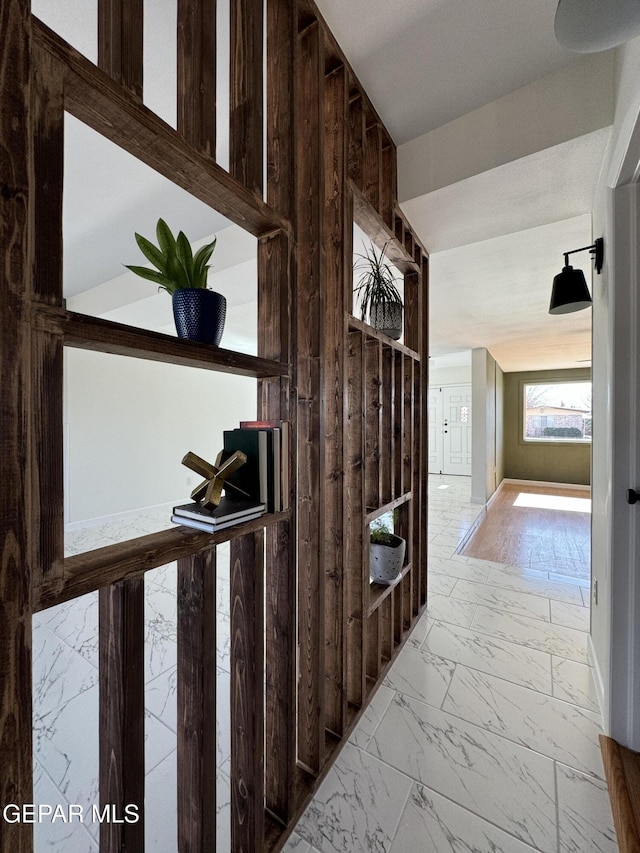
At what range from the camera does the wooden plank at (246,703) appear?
1.02 m

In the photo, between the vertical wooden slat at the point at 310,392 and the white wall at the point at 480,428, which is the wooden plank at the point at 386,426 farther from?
the white wall at the point at 480,428

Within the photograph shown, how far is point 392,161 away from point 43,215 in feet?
6.06

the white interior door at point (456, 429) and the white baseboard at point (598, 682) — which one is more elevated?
the white interior door at point (456, 429)

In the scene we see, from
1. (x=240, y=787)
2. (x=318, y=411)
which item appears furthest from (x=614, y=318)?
(x=240, y=787)

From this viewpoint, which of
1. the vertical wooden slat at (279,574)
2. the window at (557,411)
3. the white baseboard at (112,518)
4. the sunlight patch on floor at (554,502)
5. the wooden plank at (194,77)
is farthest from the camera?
the window at (557,411)

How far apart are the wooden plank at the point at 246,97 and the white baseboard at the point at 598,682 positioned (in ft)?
7.70

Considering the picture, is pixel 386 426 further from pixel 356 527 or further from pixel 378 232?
pixel 378 232

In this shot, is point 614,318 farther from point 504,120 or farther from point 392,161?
point 392,161

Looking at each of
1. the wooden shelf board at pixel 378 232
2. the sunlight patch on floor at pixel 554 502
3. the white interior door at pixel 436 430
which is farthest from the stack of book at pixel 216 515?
the white interior door at pixel 436 430

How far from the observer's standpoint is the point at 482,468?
5410mm

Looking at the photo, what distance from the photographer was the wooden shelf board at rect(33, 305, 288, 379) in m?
0.62

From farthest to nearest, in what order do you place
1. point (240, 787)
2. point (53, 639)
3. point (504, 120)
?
point (53, 639)
point (504, 120)
point (240, 787)

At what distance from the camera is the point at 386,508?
1854mm

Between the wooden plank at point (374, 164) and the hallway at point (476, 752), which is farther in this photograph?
the wooden plank at point (374, 164)
